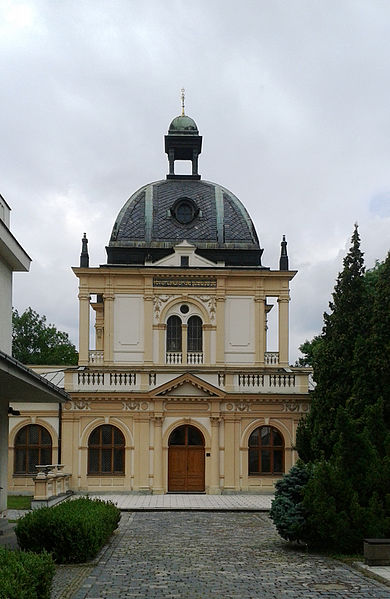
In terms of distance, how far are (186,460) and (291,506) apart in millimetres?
18510

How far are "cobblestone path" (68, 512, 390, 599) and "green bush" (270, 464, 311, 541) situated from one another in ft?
1.34

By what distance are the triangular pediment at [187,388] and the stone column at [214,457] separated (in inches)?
41.2

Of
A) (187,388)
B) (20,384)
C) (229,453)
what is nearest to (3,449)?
(20,384)

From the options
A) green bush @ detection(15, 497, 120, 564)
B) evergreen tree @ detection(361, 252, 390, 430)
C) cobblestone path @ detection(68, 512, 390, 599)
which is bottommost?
cobblestone path @ detection(68, 512, 390, 599)

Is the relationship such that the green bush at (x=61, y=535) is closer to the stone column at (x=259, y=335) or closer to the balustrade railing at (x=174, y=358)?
the balustrade railing at (x=174, y=358)

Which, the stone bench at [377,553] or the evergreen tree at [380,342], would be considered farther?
the evergreen tree at [380,342]

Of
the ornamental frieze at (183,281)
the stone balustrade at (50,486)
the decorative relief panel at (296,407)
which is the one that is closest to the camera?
the stone balustrade at (50,486)

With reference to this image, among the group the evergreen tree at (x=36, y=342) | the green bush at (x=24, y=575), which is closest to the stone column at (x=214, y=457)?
the green bush at (x=24, y=575)

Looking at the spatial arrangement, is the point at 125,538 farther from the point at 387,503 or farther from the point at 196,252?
the point at 196,252

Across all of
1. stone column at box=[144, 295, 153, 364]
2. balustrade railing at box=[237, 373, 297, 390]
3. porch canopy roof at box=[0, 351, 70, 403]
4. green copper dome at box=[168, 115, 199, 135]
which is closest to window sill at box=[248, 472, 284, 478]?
balustrade railing at box=[237, 373, 297, 390]

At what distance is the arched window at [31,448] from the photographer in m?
36.8

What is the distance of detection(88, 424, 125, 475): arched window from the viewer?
3628 centimetres

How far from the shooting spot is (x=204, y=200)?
45.2m

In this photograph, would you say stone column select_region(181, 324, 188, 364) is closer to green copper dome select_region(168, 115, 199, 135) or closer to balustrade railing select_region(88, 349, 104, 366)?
balustrade railing select_region(88, 349, 104, 366)
